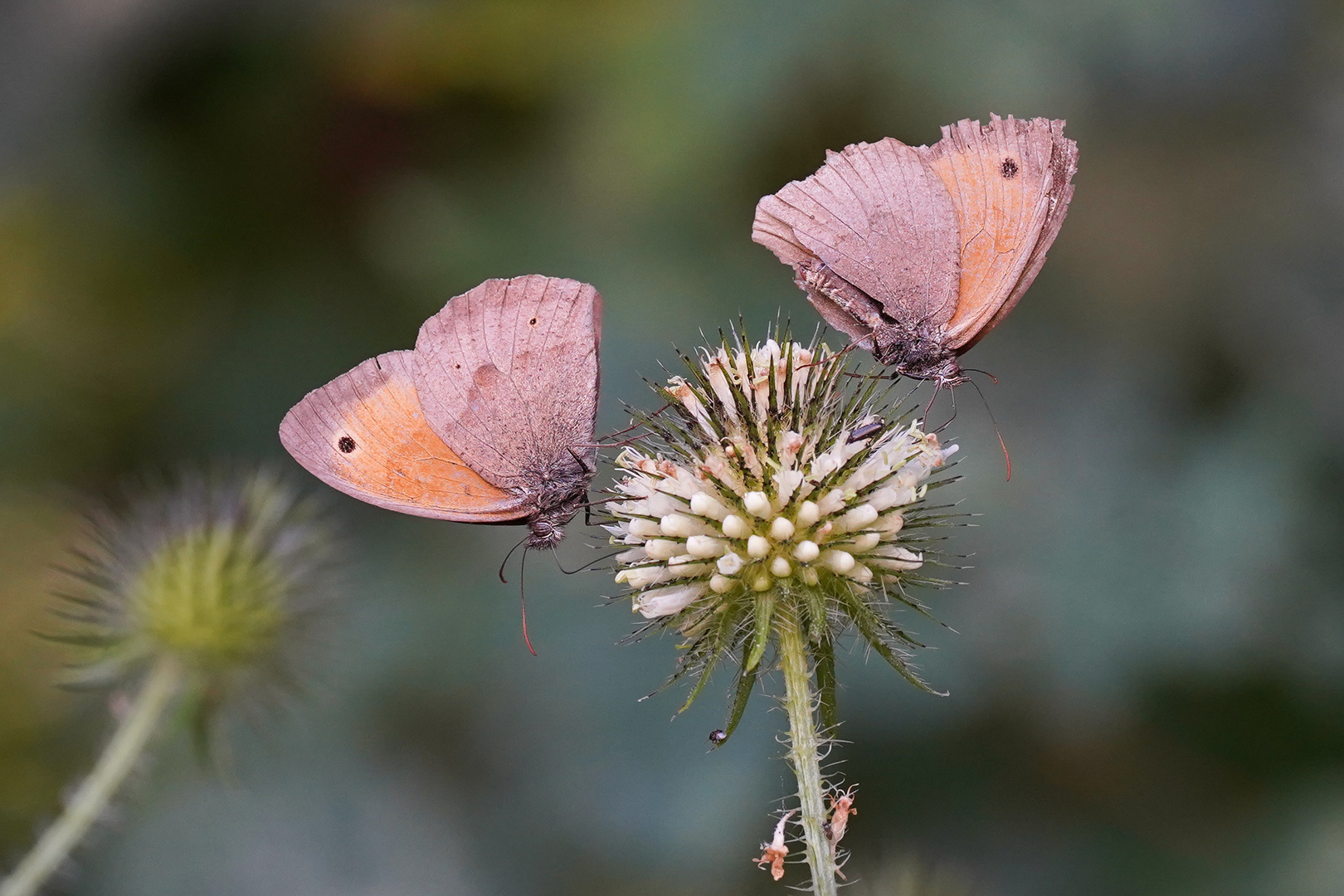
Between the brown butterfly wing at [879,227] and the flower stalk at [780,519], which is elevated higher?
the brown butterfly wing at [879,227]

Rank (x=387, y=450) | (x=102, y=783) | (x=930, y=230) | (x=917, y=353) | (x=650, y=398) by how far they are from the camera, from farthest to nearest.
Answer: (x=650, y=398) < (x=102, y=783) < (x=387, y=450) < (x=917, y=353) < (x=930, y=230)

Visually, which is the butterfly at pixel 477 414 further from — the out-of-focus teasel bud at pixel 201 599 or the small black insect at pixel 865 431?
the out-of-focus teasel bud at pixel 201 599

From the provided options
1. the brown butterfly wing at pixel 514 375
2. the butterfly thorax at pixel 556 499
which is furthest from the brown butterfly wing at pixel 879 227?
Answer: the butterfly thorax at pixel 556 499

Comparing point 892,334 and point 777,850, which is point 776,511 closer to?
point 892,334

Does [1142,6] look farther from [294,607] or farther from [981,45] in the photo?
[294,607]

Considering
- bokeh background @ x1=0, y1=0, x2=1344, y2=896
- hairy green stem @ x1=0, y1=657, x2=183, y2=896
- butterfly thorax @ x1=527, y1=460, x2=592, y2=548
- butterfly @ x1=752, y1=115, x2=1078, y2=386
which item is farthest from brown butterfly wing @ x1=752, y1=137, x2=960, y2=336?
hairy green stem @ x1=0, y1=657, x2=183, y2=896

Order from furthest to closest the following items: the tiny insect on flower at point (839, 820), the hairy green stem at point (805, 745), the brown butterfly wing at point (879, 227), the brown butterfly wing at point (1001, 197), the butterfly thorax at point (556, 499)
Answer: the butterfly thorax at point (556, 499), the brown butterfly wing at point (879, 227), the brown butterfly wing at point (1001, 197), the tiny insect on flower at point (839, 820), the hairy green stem at point (805, 745)

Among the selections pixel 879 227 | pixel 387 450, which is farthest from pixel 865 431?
pixel 387 450
